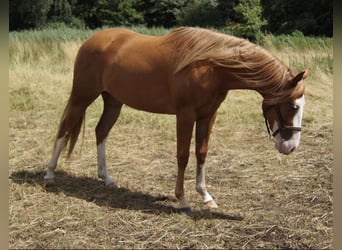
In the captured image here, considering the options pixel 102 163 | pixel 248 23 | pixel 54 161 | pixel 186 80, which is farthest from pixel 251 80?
pixel 248 23

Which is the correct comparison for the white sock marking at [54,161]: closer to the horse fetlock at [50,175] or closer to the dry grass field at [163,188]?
the horse fetlock at [50,175]

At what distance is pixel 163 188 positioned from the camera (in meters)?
4.33

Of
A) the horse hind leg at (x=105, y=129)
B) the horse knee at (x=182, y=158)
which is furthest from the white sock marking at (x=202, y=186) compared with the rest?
the horse hind leg at (x=105, y=129)

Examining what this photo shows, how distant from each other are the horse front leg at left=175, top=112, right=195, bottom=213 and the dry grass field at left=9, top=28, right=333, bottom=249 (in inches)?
5.2

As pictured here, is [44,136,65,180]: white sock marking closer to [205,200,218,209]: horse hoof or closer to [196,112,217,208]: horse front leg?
[196,112,217,208]: horse front leg

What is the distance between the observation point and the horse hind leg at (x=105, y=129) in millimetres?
4457

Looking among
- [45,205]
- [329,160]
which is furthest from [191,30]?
[329,160]

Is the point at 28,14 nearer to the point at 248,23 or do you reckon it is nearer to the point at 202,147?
the point at 248,23

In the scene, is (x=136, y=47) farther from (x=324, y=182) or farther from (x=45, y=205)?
(x=324, y=182)

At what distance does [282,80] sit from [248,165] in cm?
185

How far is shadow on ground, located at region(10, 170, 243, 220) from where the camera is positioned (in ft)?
12.2

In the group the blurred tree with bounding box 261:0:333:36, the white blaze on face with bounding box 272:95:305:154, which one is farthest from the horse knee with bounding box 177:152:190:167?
the blurred tree with bounding box 261:0:333:36

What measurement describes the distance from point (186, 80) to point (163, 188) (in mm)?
1337

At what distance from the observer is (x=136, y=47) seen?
157 inches
